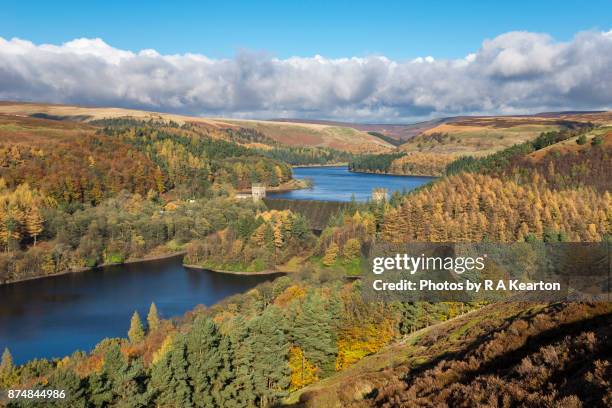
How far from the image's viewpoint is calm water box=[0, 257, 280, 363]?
53.8m

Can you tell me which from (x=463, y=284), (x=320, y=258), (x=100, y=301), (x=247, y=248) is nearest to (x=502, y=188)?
(x=320, y=258)

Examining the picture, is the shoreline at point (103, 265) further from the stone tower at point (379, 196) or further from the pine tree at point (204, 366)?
the pine tree at point (204, 366)

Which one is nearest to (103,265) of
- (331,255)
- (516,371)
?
(331,255)

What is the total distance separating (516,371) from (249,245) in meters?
80.3

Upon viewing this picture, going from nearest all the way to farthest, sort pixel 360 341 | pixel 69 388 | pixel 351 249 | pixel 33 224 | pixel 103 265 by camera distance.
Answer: pixel 69 388, pixel 360 341, pixel 351 249, pixel 103 265, pixel 33 224

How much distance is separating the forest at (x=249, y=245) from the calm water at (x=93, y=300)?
166 inches

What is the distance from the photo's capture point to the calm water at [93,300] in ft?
176

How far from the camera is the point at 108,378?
86.4ft

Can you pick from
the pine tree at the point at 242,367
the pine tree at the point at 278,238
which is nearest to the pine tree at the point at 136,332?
the pine tree at the point at 242,367

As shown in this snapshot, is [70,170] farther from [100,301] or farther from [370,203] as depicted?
[370,203]

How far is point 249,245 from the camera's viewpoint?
91.3 m

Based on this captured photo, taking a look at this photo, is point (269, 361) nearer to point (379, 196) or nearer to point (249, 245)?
point (249, 245)

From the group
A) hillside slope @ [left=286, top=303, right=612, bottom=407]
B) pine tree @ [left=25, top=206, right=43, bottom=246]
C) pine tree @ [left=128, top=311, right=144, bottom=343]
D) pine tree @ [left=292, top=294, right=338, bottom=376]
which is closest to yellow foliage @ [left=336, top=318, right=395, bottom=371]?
pine tree @ [left=292, top=294, right=338, bottom=376]

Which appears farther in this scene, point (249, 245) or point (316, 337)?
point (249, 245)
